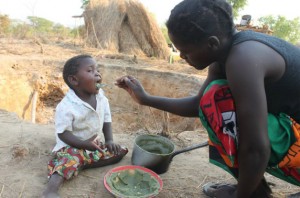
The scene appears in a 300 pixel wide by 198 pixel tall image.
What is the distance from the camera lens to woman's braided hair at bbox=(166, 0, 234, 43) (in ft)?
4.29

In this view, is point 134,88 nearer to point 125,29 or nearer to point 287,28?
point 125,29

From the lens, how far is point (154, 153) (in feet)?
7.43

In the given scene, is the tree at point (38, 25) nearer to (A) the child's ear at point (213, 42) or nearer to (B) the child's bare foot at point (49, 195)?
(B) the child's bare foot at point (49, 195)

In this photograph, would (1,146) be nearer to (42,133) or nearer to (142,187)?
(42,133)

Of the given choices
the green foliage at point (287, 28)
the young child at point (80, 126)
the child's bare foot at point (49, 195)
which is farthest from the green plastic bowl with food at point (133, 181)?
the green foliage at point (287, 28)

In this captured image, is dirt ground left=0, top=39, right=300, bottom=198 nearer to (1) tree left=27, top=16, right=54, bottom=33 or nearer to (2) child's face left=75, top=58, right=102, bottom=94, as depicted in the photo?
(2) child's face left=75, top=58, right=102, bottom=94

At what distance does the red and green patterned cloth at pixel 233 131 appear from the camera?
57.4 inches

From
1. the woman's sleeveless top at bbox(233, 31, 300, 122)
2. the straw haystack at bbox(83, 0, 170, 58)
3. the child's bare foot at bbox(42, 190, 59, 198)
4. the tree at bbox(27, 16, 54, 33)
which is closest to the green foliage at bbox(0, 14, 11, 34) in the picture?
the tree at bbox(27, 16, 54, 33)

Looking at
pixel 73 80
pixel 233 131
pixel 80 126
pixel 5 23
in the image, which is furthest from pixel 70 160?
pixel 5 23

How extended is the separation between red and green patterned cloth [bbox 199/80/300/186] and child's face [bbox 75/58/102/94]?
3.43 ft

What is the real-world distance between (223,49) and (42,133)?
2.17 metres

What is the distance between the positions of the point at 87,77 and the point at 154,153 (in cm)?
79

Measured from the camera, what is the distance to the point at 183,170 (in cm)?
251

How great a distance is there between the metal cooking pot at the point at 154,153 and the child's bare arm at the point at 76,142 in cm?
34
